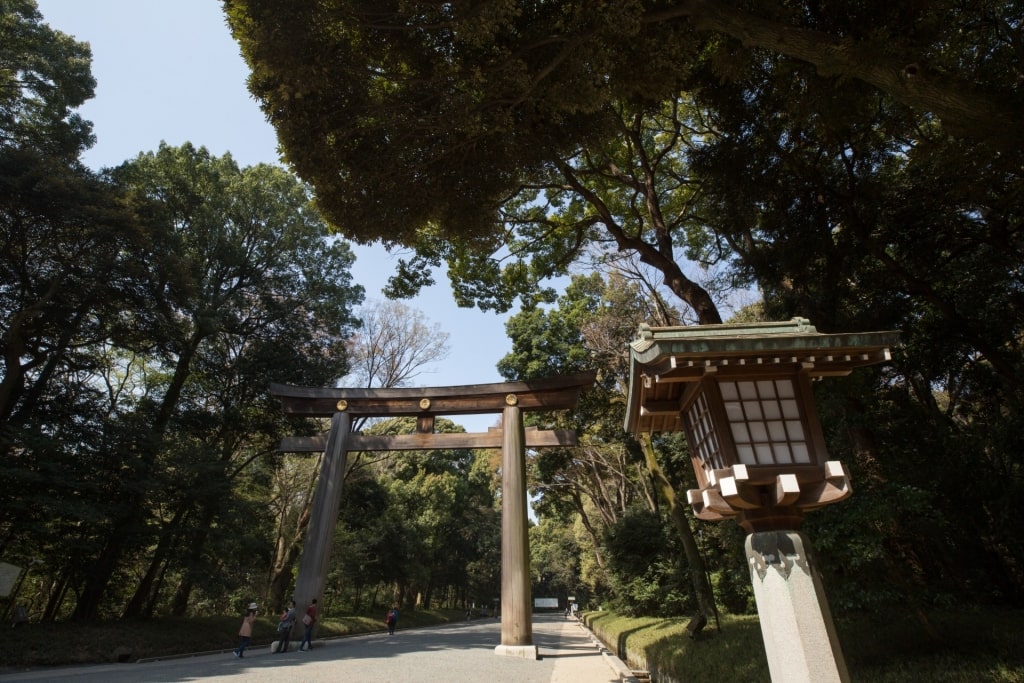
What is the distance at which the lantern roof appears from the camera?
4.54 metres

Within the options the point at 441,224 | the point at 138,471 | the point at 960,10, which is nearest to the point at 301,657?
the point at 138,471

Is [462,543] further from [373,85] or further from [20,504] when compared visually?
[373,85]

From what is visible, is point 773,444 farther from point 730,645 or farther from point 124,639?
point 124,639

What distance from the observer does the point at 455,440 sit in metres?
11.4

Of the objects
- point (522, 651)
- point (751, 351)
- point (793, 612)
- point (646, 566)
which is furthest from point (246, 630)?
point (646, 566)

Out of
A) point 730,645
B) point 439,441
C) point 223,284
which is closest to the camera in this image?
point 730,645

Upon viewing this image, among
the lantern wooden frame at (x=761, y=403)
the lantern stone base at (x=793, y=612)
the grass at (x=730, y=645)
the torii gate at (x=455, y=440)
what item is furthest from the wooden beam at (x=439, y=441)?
the lantern stone base at (x=793, y=612)

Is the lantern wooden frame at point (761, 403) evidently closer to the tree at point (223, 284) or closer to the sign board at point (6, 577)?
the sign board at point (6, 577)

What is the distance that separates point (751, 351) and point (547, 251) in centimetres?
742

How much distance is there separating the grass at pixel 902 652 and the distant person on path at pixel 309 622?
6.63 m

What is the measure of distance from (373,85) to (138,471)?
10.5 metres

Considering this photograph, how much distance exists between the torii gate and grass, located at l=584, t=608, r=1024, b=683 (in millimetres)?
2817

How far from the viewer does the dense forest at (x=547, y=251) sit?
5.96 meters

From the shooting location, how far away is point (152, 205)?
538 inches
